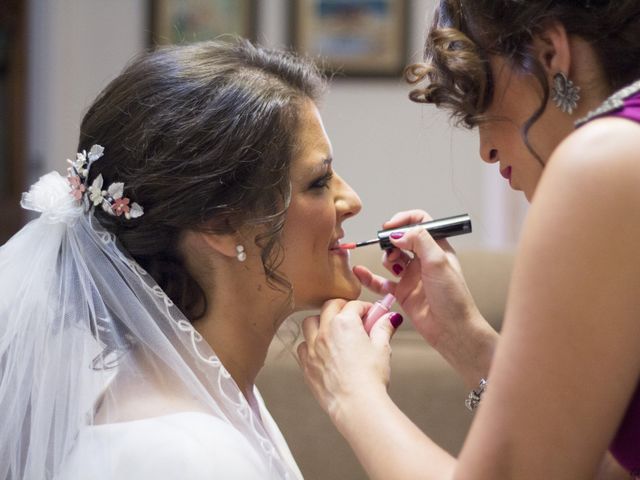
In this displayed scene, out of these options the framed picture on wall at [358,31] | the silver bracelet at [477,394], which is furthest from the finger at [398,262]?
the framed picture on wall at [358,31]

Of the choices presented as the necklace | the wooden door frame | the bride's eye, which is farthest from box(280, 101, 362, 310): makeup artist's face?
the wooden door frame

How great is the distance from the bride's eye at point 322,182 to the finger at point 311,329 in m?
0.22

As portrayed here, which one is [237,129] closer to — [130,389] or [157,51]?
[157,51]

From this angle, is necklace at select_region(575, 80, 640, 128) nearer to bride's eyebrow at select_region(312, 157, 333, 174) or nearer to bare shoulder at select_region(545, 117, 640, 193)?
bare shoulder at select_region(545, 117, 640, 193)

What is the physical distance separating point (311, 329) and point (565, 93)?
1.73ft

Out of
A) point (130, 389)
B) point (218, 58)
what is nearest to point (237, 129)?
point (218, 58)

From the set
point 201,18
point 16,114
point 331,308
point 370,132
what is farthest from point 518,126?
point 16,114

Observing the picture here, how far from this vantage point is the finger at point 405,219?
5.11ft

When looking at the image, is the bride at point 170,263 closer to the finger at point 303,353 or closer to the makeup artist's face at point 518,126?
the finger at point 303,353

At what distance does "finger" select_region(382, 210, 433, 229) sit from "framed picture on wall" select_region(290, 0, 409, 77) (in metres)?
2.30

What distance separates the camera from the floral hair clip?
4.66 feet

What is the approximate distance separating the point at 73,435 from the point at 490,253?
132 centimetres

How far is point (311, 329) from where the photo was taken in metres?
1.41

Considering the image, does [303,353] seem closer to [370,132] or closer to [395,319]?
[395,319]
